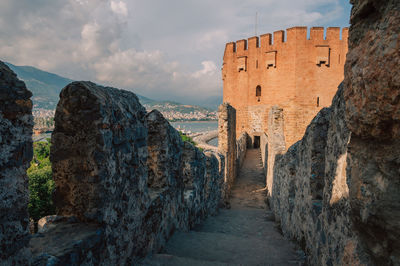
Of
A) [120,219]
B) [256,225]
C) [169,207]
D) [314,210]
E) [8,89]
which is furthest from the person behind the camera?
[256,225]

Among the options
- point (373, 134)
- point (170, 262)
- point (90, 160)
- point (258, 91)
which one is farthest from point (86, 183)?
point (258, 91)

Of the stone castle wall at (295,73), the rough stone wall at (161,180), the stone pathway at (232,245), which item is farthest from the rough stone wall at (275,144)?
the stone castle wall at (295,73)

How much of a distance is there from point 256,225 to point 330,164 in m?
4.43

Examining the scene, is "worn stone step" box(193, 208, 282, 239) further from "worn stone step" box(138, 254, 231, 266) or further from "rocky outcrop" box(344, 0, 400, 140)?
"rocky outcrop" box(344, 0, 400, 140)

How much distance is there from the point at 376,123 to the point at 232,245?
3356 millimetres

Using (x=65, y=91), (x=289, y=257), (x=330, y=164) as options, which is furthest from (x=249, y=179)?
(x=65, y=91)

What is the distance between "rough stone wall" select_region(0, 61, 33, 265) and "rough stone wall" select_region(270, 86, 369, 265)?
76.8 inches

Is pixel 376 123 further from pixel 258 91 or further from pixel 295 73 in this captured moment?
pixel 258 91

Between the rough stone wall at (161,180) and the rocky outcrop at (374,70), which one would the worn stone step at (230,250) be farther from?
the rocky outcrop at (374,70)

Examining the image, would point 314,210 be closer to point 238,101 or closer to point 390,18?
point 390,18

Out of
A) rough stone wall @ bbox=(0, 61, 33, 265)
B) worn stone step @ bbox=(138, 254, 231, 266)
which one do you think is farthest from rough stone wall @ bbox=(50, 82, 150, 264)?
rough stone wall @ bbox=(0, 61, 33, 265)

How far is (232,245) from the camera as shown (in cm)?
384

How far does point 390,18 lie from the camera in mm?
966

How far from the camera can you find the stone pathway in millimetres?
3107
